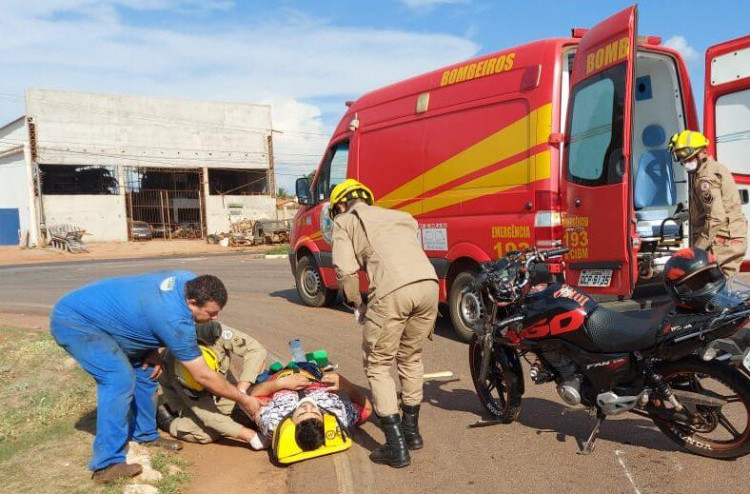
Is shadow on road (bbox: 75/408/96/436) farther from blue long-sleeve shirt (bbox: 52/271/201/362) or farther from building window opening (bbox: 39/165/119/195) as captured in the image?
building window opening (bbox: 39/165/119/195)

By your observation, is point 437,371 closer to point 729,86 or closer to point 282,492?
point 282,492

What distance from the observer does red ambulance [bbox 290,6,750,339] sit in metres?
5.63

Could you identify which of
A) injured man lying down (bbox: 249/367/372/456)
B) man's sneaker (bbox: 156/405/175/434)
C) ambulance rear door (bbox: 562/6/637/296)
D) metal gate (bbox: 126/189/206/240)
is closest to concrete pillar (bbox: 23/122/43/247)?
metal gate (bbox: 126/189/206/240)

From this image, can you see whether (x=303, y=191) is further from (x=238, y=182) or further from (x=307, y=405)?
(x=238, y=182)

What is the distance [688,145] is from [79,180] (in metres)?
40.4

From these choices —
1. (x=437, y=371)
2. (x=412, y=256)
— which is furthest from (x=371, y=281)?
(x=437, y=371)

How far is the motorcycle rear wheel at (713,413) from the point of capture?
11.7ft

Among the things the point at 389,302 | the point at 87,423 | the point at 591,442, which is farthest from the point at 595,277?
the point at 87,423

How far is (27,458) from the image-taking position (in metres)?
4.22

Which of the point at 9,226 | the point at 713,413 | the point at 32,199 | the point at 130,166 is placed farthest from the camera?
the point at 9,226

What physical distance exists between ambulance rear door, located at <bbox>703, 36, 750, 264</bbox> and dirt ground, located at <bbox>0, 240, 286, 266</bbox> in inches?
926

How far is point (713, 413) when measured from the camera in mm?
3729

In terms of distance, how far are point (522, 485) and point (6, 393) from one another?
4.89 metres

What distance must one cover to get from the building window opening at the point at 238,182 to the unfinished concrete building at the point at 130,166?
0.23 feet
